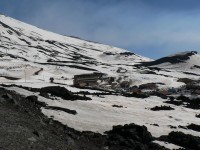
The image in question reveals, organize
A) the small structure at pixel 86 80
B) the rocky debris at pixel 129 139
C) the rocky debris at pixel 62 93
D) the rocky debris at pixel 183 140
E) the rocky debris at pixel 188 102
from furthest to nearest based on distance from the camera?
the small structure at pixel 86 80 < the rocky debris at pixel 188 102 < the rocky debris at pixel 62 93 < the rocky debris at pixel 183 140 < the rocky debris at pixel 129 139

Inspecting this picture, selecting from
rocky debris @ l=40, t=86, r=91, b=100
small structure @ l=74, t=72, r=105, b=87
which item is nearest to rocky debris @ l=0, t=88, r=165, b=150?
rocky debris @ l=40, t=86, r=91, b=100

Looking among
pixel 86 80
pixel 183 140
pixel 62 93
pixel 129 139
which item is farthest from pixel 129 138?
pixel 86 80

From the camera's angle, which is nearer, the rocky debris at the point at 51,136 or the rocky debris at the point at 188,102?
the rocky debris at the point at 51,136

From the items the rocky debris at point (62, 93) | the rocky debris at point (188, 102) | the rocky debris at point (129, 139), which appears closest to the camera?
the rocky debris at point (129, 139)

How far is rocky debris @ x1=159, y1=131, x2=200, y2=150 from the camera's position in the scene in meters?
31.0

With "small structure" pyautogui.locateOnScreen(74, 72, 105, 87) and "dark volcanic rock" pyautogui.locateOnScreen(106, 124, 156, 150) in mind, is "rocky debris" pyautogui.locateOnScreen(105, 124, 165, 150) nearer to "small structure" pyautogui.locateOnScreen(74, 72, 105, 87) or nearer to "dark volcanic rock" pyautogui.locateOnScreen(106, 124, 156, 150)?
"dark volcanic rock" pyautogui.locateOnScreen(106, 124, 156, 150)

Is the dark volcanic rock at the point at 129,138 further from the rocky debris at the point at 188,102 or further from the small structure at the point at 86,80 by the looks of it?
the small structure at the point at 86,80

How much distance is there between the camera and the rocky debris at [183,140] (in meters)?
31.0

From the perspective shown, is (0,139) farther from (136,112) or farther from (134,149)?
(136,112)

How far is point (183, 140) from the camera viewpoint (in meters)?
31.7

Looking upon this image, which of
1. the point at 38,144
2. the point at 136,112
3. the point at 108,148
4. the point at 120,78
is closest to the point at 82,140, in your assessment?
the point at 108,148

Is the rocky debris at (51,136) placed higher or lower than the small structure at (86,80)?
lower

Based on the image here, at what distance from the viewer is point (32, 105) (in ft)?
114

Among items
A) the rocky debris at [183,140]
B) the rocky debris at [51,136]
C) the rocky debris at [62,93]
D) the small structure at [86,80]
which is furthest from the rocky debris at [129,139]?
the small structure at [86,80]
